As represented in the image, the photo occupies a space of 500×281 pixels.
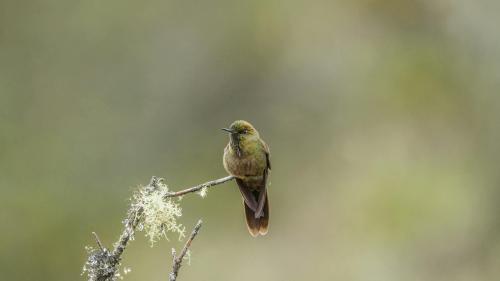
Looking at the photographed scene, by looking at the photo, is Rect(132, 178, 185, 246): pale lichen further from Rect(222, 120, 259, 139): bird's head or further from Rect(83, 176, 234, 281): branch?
Rect(222, 120, 259, 139): bird's head

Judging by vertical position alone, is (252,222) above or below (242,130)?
below

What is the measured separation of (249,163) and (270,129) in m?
15.1

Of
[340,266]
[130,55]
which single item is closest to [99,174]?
[130,55]

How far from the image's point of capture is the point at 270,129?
64.1 feet

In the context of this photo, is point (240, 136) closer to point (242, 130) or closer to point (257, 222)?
point (242, 130)

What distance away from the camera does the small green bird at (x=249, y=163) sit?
440cm

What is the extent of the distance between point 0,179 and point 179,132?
359 centimetres

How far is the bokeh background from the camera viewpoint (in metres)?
17.6

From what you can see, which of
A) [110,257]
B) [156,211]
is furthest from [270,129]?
[110,257]

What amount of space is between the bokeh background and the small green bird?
38.1ft

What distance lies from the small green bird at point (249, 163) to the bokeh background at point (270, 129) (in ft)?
38.1

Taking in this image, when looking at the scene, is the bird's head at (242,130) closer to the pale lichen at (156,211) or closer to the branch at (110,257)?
the pale lichen at (156,211)

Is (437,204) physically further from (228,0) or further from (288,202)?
(228,0)

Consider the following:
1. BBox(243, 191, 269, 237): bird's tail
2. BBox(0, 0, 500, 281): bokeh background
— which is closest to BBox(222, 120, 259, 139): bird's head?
BBox(243, 191, 269, 237): bird's tail
